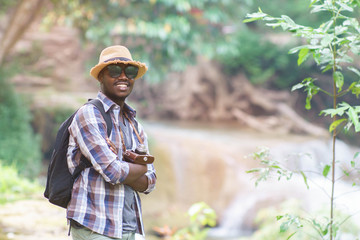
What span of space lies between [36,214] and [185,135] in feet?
27.6

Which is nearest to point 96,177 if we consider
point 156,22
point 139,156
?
point 139,156

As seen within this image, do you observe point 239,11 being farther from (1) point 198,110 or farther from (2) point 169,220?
(2) point 169,220

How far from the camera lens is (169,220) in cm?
1025

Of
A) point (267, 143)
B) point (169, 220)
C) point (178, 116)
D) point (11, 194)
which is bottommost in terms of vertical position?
point (169, 220)

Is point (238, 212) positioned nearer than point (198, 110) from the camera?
Yes

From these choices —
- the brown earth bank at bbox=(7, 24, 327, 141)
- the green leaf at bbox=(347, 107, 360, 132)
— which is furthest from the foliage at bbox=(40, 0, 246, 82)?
the green leaf at bbox=(347, 107, 360, 132)

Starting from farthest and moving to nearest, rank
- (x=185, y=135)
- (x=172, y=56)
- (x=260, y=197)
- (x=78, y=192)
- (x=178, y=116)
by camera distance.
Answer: (x=178, y=116), (x=185, y=135), (x=172, y=56), (x=260, y=197), (x=78, y=192)

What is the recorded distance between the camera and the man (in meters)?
2.47

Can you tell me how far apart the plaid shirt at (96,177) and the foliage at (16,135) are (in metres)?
7.29

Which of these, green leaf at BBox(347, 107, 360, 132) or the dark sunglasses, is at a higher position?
the dark sunglasses

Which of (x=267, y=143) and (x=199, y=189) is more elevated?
(x=267, y=143)

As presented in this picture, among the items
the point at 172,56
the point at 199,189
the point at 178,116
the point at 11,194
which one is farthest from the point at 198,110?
the point at 11,194

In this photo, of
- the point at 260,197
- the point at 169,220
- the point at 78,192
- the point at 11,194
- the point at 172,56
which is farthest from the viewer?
the point at 172,56

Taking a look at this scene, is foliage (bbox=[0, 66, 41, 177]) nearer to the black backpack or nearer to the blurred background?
the blurred background
